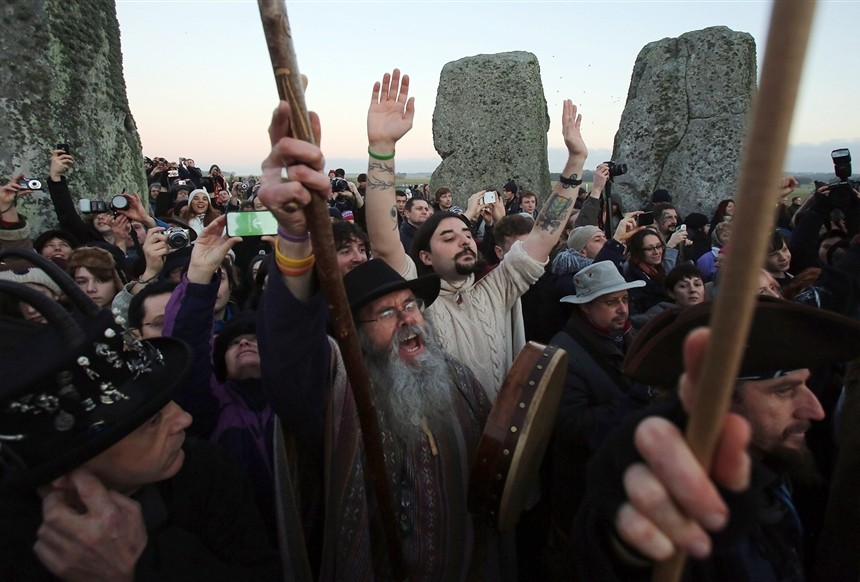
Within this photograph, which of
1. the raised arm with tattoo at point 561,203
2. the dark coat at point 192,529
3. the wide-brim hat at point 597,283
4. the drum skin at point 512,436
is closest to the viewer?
the dark coat at point 192,529

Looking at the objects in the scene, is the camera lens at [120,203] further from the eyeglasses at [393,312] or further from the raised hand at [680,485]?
the raised hand at [680,485]

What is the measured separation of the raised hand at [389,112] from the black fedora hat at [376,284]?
515 mm

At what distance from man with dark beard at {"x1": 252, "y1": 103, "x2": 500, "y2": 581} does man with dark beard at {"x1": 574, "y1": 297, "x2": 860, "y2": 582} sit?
71 centimetres

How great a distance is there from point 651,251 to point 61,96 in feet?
17.9

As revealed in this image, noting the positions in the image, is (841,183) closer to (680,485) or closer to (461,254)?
(461,254)

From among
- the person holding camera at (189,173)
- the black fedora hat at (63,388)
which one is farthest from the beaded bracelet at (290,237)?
the person holding camera at (189,173)

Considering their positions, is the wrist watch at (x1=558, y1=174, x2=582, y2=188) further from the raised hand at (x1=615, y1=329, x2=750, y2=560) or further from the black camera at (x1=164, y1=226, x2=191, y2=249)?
the raised hand at (x1=615, y1=329, x2=750, y2=560)

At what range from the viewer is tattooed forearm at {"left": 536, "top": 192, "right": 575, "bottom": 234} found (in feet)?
10.1

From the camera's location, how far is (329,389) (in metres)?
→ 1.76

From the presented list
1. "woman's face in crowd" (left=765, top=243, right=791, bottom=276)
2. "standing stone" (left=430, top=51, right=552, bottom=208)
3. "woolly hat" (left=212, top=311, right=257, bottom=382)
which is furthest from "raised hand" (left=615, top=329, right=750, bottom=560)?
"standing stone" (left=430, top=51, right=552, bottom=208)

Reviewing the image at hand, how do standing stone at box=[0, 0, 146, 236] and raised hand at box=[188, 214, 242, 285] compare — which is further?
standing stone at box=[0, 0, 146, 236]

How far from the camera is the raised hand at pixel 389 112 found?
7.34 ft

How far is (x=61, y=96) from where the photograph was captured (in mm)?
5141

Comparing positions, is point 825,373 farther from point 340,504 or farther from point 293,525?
point 293,525
